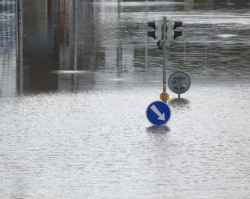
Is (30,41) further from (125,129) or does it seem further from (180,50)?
(125,129)

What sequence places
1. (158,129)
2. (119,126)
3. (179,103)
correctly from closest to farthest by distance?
1. (158,129)
2. (119,126)
3. (179,103)

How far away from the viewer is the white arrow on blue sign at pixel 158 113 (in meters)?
10.9

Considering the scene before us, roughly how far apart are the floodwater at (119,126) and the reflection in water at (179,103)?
2 cm

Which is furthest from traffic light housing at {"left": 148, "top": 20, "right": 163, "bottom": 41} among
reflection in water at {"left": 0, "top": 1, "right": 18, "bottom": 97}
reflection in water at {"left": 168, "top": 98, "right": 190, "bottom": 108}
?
reflection in water at {"left": 0, "top": 1, "right": 18, "bottom": 97}

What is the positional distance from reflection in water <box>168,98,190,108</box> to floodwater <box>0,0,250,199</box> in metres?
0.02

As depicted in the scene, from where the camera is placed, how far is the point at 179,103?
1311cm

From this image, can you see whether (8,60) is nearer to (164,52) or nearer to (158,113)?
(164,52)

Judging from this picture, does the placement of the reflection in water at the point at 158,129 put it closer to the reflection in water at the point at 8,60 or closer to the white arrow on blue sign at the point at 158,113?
the white arrow on blue sign at the point at 158,113

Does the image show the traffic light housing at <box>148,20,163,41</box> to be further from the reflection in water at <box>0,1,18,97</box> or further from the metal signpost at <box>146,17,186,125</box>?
the reflection in water at <box>0,1,18,97</box>

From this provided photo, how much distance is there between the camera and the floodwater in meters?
7.51

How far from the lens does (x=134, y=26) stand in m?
34.7

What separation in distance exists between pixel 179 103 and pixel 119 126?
2666 millimetres

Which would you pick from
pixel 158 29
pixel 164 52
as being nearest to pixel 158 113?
pixel 164 52

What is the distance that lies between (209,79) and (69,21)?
2335 cm
